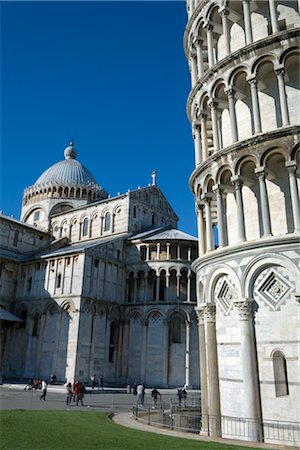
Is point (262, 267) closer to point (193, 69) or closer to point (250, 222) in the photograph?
point (250, 222)

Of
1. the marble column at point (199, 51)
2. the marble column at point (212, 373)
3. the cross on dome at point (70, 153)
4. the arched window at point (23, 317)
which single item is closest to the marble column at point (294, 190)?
the marble column at point (212, 373)

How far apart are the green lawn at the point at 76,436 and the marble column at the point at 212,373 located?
341 cm

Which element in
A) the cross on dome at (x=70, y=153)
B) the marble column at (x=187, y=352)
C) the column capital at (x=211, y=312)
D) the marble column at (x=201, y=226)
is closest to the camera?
the column capital at (x=211, y=312)

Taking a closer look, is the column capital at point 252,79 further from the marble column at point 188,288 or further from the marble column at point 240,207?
the marble column at point 188,288

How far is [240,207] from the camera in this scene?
16125 mm

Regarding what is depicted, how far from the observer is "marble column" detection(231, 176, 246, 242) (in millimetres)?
15855

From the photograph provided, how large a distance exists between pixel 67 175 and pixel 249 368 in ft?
154

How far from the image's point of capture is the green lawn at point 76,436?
1038cm

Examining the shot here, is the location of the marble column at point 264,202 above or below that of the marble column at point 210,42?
below

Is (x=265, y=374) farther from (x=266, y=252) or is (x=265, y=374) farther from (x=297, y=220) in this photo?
(x=297, y=220)

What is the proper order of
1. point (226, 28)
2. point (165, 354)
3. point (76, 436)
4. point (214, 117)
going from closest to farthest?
point (76, 436) → point (226, 28) → point (214, 117) → point (165, 354)

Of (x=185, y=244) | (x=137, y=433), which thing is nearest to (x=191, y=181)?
(x=137, y=433)


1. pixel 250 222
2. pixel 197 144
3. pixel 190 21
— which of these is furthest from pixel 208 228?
pixel 190 21

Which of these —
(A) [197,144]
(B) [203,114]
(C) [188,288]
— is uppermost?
(B) [203,114]
